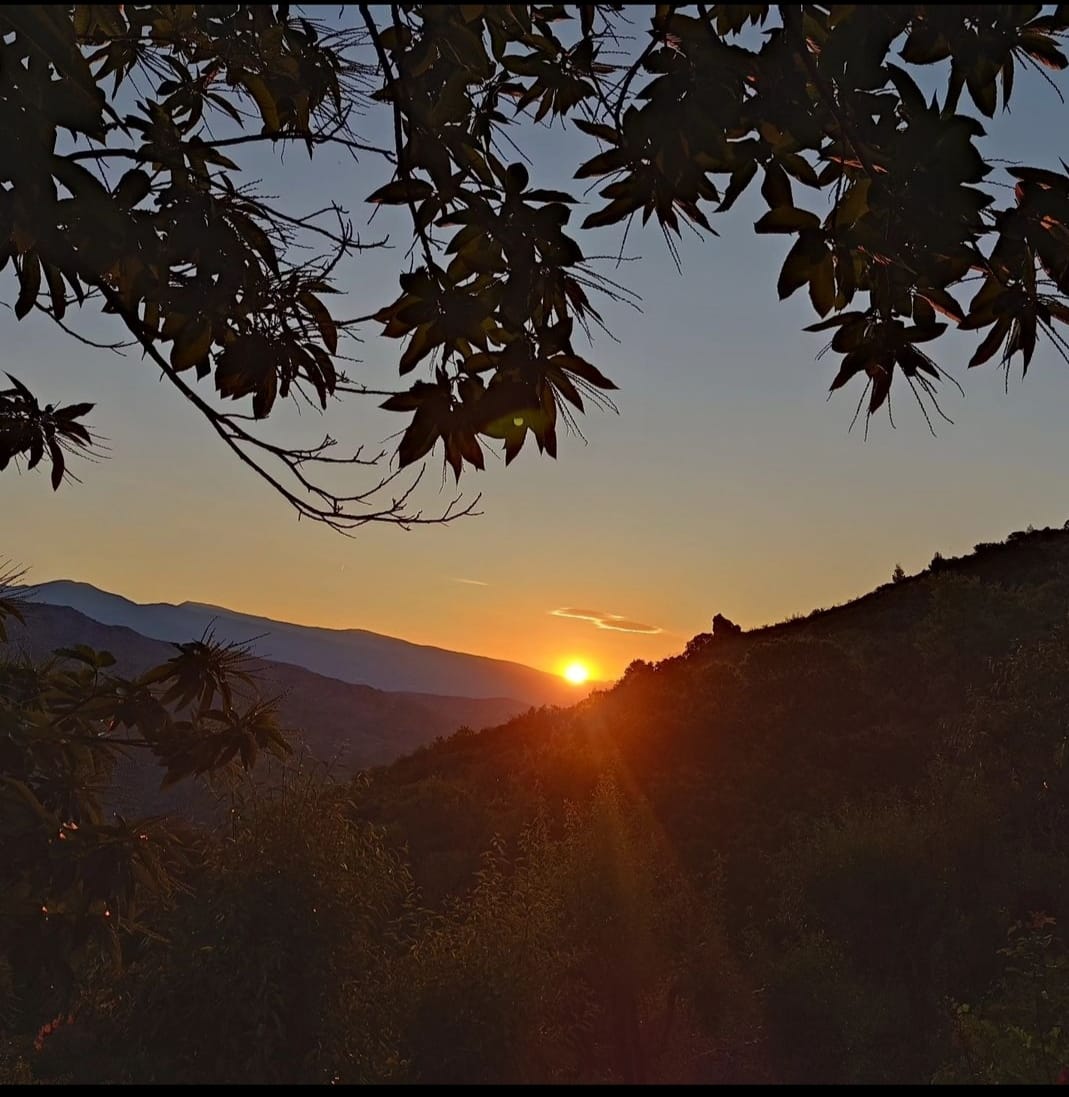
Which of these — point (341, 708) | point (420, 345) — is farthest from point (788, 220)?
point (341, 708)

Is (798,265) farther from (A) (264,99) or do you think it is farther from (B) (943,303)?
(A) (264,99)

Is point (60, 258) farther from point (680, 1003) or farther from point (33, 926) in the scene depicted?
point (680, 1003)

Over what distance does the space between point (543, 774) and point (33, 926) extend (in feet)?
101

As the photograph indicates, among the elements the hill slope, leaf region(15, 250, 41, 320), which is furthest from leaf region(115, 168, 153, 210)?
the hill slope

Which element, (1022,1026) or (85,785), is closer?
(85,785)

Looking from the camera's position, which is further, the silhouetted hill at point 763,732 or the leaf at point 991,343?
the silhouetted hill at point 763,732

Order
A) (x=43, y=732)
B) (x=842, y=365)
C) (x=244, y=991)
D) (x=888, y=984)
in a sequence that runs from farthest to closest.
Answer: (x=888, y=984) < (x=244, y=991) < (x=43, y=732) < (x=842, y=365)

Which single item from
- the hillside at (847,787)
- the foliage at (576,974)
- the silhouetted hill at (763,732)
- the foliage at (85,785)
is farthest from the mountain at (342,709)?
the foliage at (85,785)

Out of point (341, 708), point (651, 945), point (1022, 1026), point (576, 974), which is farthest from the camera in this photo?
point (341, 708)

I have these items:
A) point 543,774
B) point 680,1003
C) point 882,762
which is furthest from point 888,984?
point 543,774

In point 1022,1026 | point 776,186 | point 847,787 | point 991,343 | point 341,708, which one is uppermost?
point 776,186

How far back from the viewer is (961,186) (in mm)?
1812

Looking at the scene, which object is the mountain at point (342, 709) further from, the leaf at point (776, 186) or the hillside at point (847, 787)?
the leaf at point (776, 186)

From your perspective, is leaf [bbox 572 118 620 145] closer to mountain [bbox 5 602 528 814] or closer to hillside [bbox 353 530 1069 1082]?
hillside [bbox 353 530 1069 1082]
